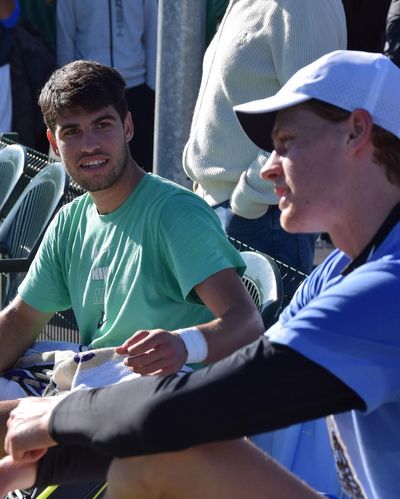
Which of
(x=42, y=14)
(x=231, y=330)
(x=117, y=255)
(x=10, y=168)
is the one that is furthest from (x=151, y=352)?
(x=42, y=14)

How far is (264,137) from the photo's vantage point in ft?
9.12

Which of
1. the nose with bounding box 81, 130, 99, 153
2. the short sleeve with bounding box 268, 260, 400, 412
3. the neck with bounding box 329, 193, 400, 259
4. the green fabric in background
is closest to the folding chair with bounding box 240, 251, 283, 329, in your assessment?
the nose with bounding box 81, 130, 99, 153

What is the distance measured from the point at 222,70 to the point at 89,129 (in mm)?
973

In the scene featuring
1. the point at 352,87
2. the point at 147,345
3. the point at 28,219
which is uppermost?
the point at 352,87

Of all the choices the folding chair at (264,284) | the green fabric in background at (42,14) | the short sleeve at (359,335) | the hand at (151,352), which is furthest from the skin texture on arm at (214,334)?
the green fabric in background at (42,14)

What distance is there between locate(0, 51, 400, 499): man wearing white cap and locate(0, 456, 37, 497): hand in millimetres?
189

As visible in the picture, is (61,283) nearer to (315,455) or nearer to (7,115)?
(315,455)

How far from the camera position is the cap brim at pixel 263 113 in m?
2.48

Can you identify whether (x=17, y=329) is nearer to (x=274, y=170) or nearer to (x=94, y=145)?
(x=94, y=145)

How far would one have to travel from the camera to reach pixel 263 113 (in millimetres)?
2639

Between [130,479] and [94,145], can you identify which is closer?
[130,479]

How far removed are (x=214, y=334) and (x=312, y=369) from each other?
1.13 meters

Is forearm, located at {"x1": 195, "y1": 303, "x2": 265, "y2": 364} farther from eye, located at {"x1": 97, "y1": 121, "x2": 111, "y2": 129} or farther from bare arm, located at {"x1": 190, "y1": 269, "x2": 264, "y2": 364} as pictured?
eye, located at {"x1": 97, "y1": 121, "x2": 111, "y2": 129}

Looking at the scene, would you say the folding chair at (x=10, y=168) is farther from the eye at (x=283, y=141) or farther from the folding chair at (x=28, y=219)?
the eye at (x=283, y=141)
